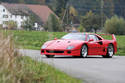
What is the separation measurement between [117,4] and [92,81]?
125 metres

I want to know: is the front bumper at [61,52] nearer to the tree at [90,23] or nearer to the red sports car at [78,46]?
the red sports car at [78,46]

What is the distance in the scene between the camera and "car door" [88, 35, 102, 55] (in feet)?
61.0

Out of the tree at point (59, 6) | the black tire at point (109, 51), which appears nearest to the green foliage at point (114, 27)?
the tree at point (59, 6)

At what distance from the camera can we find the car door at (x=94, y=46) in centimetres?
1858

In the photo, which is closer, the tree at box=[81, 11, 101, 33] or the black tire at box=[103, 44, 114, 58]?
the black tire at box=[103, 44, 114, 58]

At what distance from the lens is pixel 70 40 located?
18.0m

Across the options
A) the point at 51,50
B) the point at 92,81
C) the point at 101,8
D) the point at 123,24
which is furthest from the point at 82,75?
the point at 101,8

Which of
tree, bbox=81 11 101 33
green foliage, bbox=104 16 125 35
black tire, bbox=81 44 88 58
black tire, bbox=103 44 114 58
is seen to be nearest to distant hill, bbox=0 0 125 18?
tree, bbox=81 11 101 33

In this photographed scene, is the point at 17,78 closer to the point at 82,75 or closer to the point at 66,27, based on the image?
the point at 82,75

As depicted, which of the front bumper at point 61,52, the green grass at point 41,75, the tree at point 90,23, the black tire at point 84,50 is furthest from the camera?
the tree at point 90,23

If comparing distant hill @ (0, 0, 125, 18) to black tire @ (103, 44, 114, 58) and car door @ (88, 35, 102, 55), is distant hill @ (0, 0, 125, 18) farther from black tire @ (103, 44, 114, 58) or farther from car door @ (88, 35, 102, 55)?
car door @ (88, 35, 102, 55)

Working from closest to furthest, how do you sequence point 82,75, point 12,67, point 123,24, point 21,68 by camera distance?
point 12,67 → point 21,68 → point 82,75 → point 123,24

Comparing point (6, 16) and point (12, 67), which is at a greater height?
point (6, 16)

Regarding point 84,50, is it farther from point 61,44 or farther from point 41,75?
point 41,75
